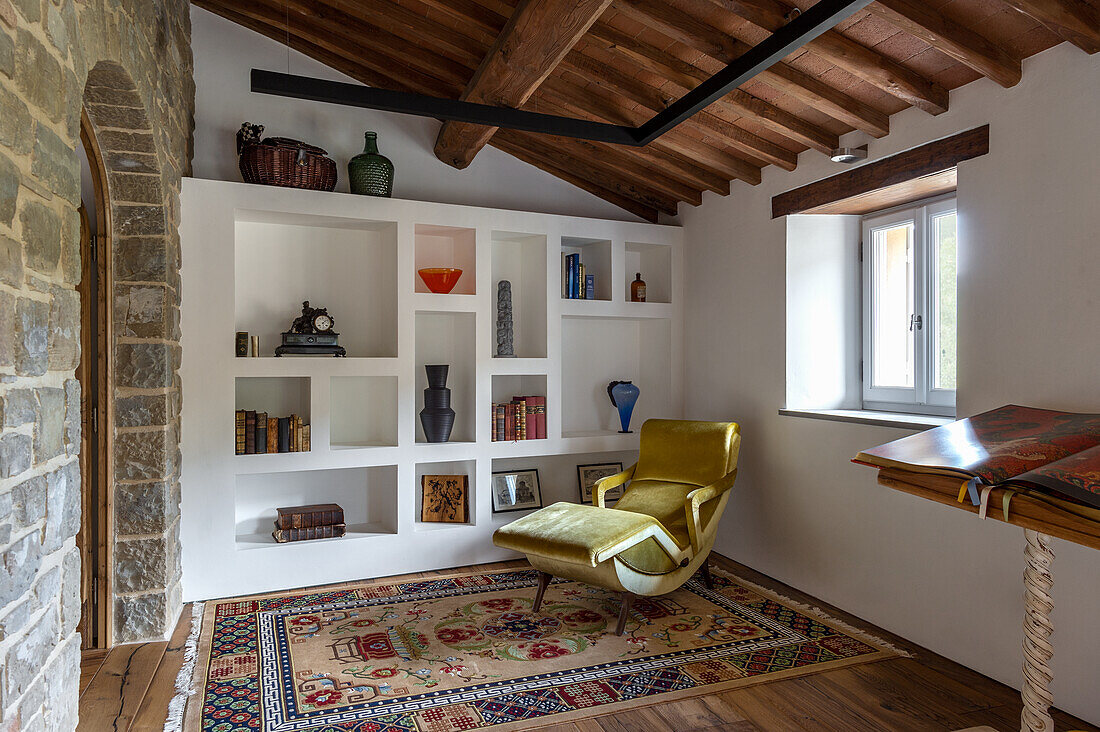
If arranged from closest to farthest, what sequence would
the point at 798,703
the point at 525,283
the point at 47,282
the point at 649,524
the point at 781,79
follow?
the point at 47,282 < the point at 798,703 < the point at 781,79 < the point at 649,524 < the point at 525,283

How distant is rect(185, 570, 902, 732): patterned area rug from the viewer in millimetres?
2596

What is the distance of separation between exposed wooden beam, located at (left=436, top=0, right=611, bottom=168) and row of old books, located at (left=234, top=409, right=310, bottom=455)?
6.42 feet

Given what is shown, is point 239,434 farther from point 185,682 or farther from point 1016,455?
point 1016,455

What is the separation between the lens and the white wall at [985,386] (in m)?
2.52

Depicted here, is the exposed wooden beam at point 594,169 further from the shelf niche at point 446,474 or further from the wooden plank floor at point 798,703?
the wooden plank floor at point 798,703

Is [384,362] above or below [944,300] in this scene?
below

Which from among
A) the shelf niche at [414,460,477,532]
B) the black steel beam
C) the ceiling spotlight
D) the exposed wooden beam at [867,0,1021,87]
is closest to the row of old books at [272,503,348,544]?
the shelf niche at [414,460,477,532]

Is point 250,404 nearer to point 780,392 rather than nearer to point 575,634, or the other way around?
point 575,634

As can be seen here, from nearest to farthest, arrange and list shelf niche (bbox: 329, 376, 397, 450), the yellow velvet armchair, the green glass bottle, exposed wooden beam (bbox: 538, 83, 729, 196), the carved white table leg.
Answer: the carved white table leg < the yellow velvet armchair < exposed wooden beam (bbox: 538, 83, 729, 196) < the green glass bottle < shelf niche (bbox: 329, 376, 397, 450)

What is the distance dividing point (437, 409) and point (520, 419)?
531 mm

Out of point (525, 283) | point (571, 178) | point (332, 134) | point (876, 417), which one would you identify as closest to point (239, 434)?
point (332, 134)

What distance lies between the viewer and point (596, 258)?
4941mm

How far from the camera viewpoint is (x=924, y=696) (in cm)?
268

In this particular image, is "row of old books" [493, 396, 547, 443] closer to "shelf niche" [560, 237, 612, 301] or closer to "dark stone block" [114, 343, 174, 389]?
"shelf niche" [560, 237, 612, 301]
